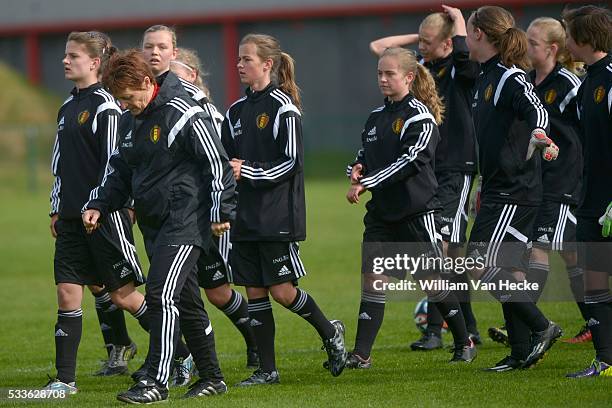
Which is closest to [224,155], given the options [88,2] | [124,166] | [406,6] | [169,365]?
[124,166]

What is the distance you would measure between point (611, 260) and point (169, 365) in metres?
2.90

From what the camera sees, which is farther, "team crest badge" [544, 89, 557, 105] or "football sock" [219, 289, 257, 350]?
"team crest badge" [544, 89, 557, 105]

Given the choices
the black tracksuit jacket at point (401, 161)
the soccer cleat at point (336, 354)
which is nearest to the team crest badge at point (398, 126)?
the black tracksuit jacket at point (401, 161)

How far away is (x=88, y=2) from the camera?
39.4 meters

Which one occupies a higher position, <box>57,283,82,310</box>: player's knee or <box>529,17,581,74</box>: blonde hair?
<box>529,17,581,74</box>: blonde hair

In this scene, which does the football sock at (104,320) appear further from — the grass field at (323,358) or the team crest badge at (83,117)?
the team crest badge at (83,117)

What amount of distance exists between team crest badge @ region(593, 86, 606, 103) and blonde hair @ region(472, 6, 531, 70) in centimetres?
81

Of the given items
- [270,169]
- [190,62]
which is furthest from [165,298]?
[190,62]

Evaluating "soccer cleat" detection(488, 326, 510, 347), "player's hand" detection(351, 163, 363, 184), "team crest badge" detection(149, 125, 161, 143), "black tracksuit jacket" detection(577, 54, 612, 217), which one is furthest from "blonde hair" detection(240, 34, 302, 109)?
"soccer cleat" detection(488, 326, 510, 347)

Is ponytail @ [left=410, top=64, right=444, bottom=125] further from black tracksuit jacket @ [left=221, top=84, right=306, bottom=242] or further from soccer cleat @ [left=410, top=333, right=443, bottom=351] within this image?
soccer cleat @ [left=410, top=333, right=443, bottom=351]

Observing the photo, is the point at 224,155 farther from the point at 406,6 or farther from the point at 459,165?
the point at 406,6

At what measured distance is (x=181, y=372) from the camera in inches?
313

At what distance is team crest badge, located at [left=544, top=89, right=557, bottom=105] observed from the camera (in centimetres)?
906

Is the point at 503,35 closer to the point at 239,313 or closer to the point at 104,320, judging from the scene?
the point at 239,313
